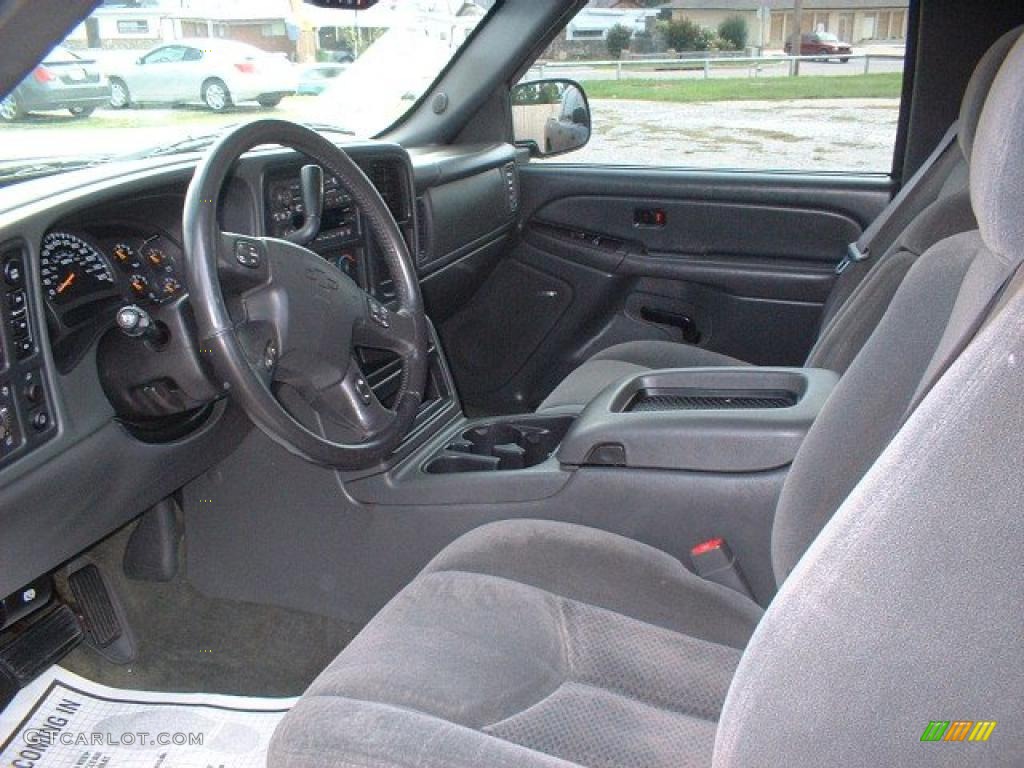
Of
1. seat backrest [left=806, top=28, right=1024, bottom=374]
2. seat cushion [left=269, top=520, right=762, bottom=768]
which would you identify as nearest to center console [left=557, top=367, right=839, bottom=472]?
seat backrest [left=806, top=28, right=1024, bottom=374]

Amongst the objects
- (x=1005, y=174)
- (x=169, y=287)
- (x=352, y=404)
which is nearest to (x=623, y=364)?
(x=352, y=404)

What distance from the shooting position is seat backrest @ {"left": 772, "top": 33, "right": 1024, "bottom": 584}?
1.31m

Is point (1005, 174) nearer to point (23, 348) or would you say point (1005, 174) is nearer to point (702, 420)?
point (702, 420)

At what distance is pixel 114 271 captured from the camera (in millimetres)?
1721

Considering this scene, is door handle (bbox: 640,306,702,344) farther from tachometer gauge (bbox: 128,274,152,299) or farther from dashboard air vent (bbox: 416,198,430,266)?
tachometer gauge (bbox: 128,274,152,299)

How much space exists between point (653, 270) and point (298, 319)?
1.75 m

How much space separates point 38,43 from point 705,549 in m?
1.17

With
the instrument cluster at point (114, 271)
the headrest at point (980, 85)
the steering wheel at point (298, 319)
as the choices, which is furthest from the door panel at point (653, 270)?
the instrument cluster at point (114, 271)

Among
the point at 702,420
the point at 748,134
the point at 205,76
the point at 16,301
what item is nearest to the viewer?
the point at 16,301

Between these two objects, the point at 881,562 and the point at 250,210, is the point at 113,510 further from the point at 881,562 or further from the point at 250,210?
the point at 881,562

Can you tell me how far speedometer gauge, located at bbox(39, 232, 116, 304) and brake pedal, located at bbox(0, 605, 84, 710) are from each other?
32.9 inches

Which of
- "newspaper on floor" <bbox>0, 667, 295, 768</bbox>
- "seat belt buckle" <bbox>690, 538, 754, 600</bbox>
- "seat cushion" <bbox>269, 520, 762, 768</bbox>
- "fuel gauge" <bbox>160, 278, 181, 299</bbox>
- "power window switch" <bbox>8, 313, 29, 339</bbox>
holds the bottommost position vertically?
"newspaper on floor" <bbox>0, 667, 295, 768</bbox>

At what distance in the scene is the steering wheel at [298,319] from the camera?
148 cm

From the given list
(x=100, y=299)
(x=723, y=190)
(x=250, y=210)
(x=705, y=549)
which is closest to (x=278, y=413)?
(x=100, y=299)
